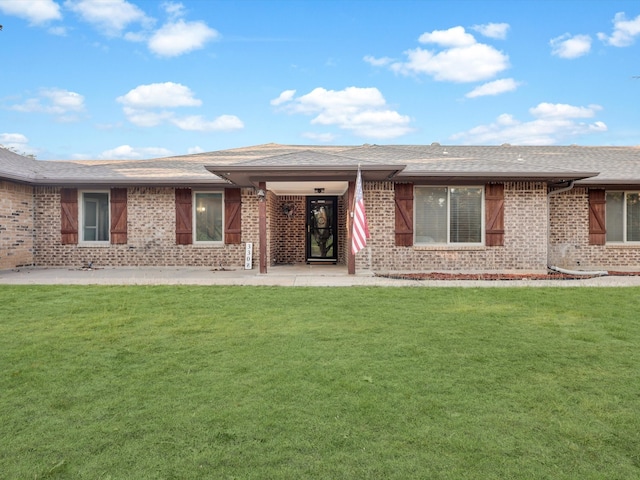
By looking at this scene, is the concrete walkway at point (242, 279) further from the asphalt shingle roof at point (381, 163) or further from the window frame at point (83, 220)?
→ the asphalt shingle roof at point (381, 163)

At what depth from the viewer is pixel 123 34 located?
63.1ft

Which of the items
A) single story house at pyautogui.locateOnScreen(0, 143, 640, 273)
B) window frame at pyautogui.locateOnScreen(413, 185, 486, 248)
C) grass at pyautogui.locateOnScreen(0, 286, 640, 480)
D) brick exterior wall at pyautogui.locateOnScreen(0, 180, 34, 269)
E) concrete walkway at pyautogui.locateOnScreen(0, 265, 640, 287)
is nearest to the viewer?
grass at pyautogui.locateOnScreen(0, 286, 640, 480)

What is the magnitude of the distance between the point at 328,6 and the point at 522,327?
16.0m

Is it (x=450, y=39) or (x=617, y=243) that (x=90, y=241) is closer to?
(x=617, y=243)

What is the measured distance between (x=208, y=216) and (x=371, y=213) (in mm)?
4831

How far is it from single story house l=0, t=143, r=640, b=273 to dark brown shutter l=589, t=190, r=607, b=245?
30 mm

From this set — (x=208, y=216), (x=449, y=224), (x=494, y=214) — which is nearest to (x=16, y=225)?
(x=208, y=216)

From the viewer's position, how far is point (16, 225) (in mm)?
11820

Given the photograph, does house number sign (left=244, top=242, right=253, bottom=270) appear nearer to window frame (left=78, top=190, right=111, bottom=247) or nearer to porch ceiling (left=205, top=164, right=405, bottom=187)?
porch ceiling (left=205, top=164, right=405, bottom=187)

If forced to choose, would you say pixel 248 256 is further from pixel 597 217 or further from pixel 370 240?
pixel 597 217

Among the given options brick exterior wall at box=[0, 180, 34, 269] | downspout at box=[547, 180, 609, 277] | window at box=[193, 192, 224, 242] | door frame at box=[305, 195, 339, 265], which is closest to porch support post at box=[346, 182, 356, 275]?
door frame at box=[305, 195, 339, 265]

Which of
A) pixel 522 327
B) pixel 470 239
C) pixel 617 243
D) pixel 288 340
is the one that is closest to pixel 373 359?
pixel 288 340

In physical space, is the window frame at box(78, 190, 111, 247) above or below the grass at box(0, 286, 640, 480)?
above

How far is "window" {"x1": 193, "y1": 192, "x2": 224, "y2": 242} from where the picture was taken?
12.6 metres
